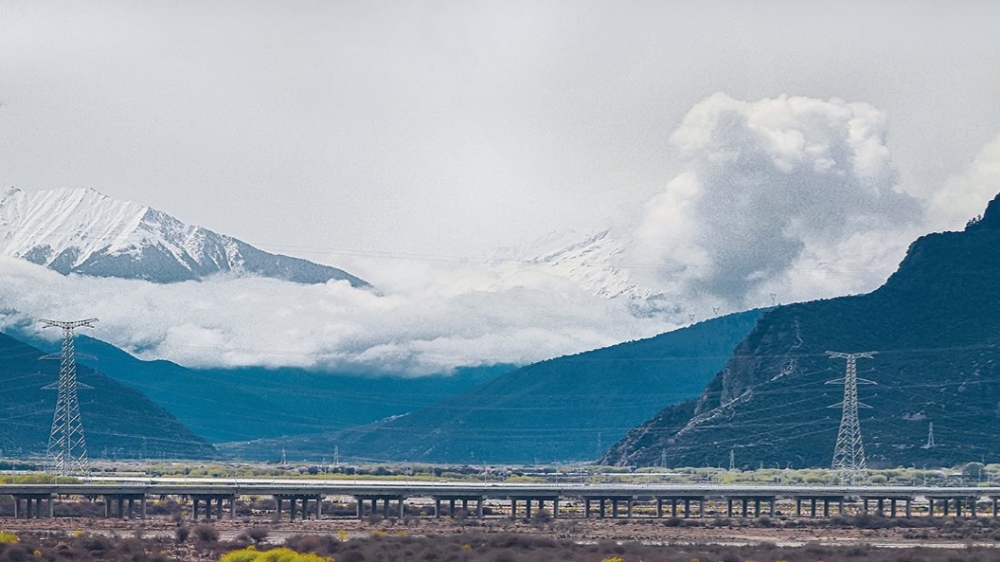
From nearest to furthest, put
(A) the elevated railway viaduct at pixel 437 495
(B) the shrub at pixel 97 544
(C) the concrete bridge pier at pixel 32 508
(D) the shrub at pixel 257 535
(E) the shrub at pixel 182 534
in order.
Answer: (B) the shrub at pixel 97 544 → (D) the shrub at pixel 257 535 → (E) the shrub at pixel 182 534 → (C) the concrete bridge pier at pixel 32 508 → (A) the elevated railway viaduct at pixel 437 495

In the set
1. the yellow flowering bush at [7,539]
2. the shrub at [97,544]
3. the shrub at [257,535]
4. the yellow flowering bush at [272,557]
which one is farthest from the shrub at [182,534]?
the yellow flowering bush at [272,557]

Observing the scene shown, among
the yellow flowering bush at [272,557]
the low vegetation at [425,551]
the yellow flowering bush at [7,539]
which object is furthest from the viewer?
the yellow flowering bush at [7,539]

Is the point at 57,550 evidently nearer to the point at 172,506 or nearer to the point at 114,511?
the point at 114,511

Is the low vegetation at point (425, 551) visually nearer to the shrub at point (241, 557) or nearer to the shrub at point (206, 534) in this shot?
the shrub at point (241, 557)

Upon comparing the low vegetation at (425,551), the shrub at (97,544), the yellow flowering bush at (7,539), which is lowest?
the low vegetation at (425,551)

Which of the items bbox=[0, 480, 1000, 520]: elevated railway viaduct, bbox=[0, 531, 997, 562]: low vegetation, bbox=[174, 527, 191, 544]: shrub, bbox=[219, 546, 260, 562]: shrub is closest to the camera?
bbox=[219, 546, 260, 562]: shrub

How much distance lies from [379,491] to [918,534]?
47.7 meters

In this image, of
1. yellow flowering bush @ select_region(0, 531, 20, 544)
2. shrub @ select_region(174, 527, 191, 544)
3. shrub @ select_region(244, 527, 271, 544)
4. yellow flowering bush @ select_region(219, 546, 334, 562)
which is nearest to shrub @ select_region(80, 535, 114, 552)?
yellow flowering bush @ select_region(0, 531, 20, 544)

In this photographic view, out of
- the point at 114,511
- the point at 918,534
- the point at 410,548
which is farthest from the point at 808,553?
the point at 114,511

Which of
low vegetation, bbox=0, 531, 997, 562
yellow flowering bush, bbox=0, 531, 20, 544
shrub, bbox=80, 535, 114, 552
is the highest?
yellow flowering bush, bbox=0, 531, 20, 544

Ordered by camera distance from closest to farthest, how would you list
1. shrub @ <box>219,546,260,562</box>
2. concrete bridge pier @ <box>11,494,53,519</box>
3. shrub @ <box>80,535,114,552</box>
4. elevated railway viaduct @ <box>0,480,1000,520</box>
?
1. shrub @ <box>219,546,260,562</box>
2. shrub @ <box>80,535,114,552</box>
3. concrete bridge pier @ <box>11,494,53,519</box>
4. elevated railway viaduct @ <box>0,480,1000,520</box>

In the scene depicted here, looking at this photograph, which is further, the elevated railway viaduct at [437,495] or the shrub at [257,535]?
the elevated railway viaduct at [437,495]

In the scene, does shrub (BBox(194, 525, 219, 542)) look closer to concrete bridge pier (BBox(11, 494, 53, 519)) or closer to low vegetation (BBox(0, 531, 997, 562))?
low vegetation (BBox(0, 531, 997, 562))

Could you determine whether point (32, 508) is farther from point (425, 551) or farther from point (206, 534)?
point (425, 551)
